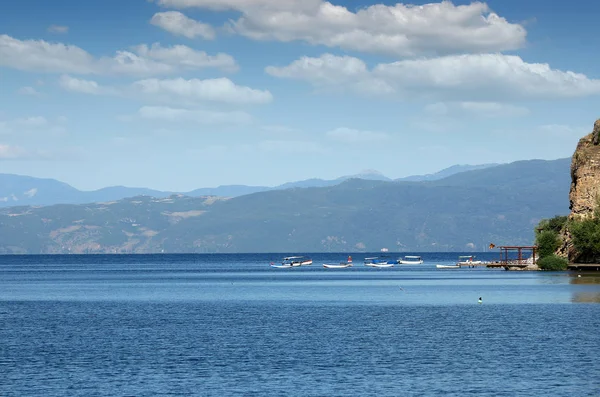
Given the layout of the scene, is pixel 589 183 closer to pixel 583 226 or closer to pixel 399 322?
pixel 583 226

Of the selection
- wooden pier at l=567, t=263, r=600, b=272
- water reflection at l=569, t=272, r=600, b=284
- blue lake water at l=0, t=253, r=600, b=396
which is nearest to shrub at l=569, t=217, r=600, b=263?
wooden pier at l=567, t=263, r=600, b=272

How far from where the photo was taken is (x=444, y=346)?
7206 cm

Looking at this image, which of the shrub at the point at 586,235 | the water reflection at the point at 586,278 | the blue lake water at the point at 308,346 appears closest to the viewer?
the blue lake water at the point at 308,346

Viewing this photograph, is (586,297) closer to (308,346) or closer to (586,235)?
(308,346)

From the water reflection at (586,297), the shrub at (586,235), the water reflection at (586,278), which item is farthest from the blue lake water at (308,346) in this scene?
the shrub at (586,235)

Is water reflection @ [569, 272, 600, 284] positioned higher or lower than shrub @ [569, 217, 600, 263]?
lower

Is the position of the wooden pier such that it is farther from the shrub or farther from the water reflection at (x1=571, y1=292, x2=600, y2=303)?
the water reflection at (x1=571, y1=292, x2=600, y2=303)

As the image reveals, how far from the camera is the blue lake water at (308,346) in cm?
5525

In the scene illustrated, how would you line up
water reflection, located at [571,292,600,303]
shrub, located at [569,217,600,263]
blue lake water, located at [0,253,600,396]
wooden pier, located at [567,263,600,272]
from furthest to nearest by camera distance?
wooden pier, located at [567,263,600,272] < shrub, located at [569,217,600,263] < water reflection, located at [571,292,600,303] < blue lake water, located at [0,253,600,396]

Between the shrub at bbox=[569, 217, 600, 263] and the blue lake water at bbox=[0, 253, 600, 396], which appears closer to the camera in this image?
the blue lake water at bbox=[0, 253, 600, 396]

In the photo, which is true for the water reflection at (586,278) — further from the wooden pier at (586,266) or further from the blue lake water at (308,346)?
the blue lake water at (308,346)

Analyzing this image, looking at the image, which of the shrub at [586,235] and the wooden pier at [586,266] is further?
the wooden pier at [586,266]

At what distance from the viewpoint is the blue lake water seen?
181 feet

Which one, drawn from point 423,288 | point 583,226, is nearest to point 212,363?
point 423,288
